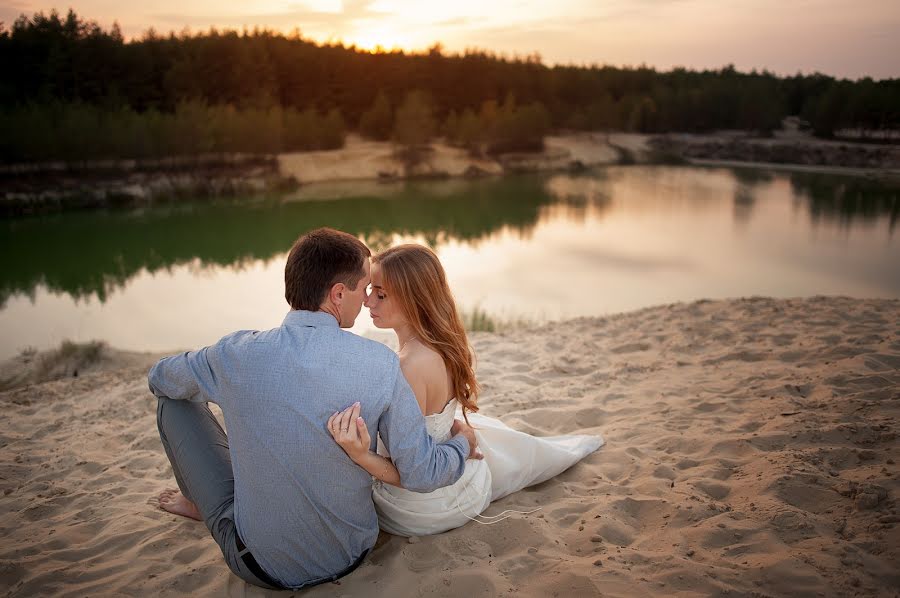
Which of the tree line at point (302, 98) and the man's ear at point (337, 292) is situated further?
the tree line at point (302, 98)

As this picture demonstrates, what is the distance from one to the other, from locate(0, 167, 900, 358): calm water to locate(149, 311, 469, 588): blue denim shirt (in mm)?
5467

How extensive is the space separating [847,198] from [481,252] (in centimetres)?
1272

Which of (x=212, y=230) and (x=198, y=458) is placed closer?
(x=198, y=458)

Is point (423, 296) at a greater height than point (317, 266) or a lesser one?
lesser

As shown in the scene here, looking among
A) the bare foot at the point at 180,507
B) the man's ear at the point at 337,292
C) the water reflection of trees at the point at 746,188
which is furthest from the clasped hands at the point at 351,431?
the water reflection of trees at the point at 746,188

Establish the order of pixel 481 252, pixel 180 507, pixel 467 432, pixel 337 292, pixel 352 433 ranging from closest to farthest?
pixel 352 433
pixel 337 292
pixel 467 432
pixel 180 507
pixel 481 252

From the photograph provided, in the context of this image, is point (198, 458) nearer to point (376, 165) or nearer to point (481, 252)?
point (481, 252)

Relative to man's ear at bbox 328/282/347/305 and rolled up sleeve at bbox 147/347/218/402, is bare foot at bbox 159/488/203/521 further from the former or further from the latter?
man's ear at bbox 328/282/347/305

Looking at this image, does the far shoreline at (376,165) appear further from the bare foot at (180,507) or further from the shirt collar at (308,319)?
the shirt collar at (308,319)

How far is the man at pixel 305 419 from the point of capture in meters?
1.73

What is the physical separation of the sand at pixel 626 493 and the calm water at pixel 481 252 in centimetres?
368

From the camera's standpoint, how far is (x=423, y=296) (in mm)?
2123

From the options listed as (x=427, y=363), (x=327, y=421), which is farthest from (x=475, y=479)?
(x=327, y=421)

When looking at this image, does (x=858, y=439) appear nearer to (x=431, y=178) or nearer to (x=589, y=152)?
(x=431, y=178)
